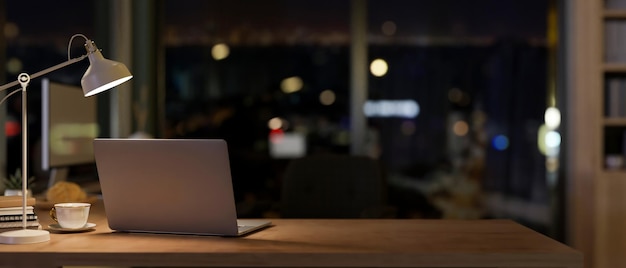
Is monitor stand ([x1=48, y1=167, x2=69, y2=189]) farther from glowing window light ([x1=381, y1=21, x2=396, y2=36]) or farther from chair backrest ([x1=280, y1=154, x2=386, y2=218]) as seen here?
glowing window light ([x1=381, y1=21, x2=396, y2=36])

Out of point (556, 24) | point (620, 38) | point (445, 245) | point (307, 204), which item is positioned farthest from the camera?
point (556, 24)

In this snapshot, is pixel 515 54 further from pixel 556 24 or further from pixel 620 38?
pixel 620 38

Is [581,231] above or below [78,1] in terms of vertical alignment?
below

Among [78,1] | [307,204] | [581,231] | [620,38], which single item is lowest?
[581,231]

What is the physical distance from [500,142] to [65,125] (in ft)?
11.0

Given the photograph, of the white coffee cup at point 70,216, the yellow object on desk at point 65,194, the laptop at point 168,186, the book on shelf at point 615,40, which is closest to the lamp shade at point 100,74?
the laptop at point 168,186

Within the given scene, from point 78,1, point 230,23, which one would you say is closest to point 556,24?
point 230,23

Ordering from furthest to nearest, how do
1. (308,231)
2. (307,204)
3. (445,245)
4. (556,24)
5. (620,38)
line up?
1. (556,24)
2. (620,38)
3. (307,204)
4. (308,231)
5. (445,245)

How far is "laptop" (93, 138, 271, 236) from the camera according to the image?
2121 mm

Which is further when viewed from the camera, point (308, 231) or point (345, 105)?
point (345, 105)

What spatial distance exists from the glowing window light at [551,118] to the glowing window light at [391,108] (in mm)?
887

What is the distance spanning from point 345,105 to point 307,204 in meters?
2.24

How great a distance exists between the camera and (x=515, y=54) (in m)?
5.73

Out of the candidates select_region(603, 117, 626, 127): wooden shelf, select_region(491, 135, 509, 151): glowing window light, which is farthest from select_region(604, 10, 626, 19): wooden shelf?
select_region(491, 135, 509, 151): glowing window light
